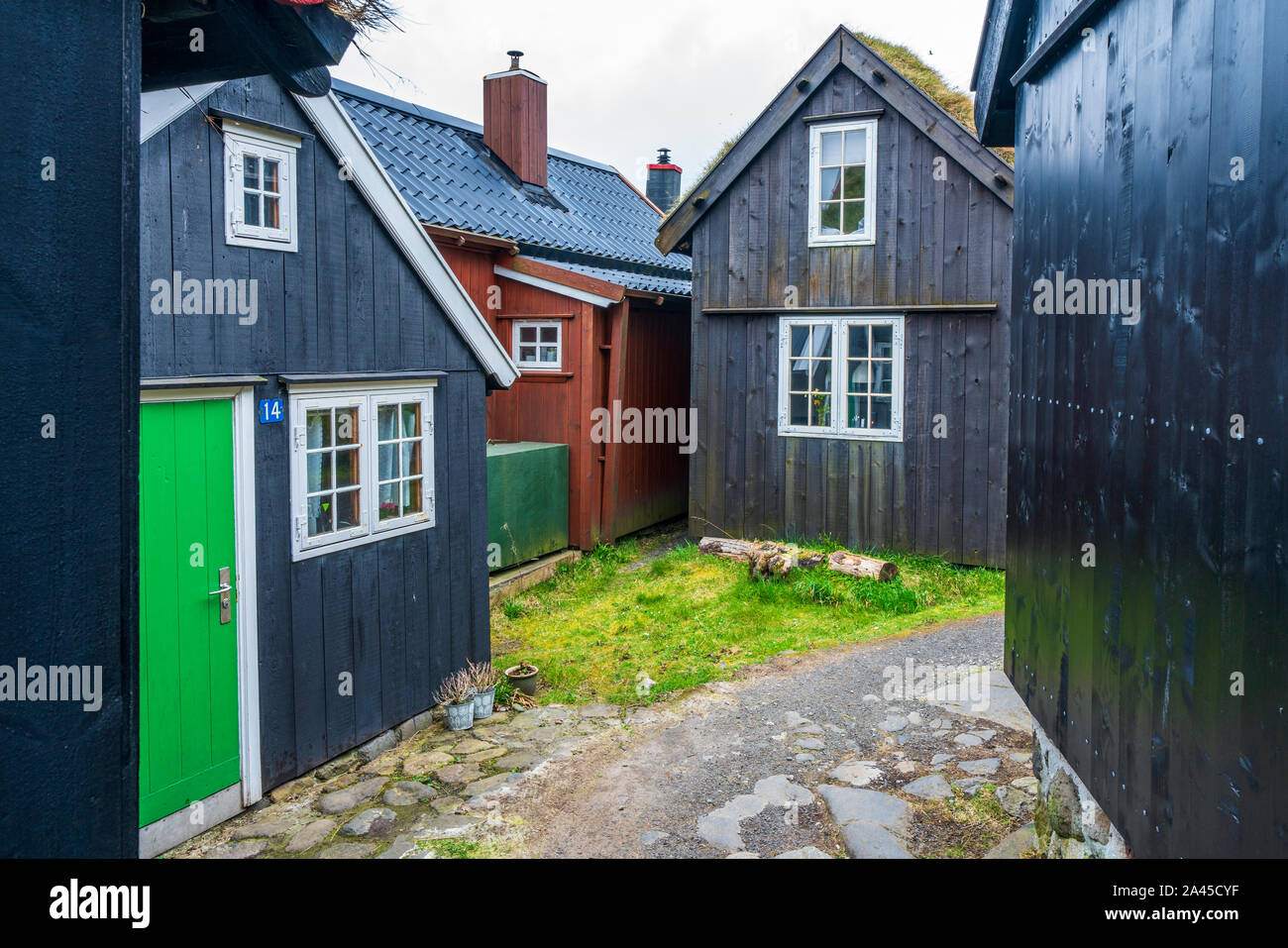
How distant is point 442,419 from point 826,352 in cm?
623

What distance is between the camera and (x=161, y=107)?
17.2 ft

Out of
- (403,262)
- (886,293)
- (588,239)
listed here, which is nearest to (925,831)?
(403,262)

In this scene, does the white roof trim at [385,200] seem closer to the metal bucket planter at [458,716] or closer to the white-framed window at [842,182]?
the metal bucket planter at [458,716]

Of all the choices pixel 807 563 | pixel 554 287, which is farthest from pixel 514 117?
pixel 807 563

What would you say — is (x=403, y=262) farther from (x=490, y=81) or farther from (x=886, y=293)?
(x=490, y=81)

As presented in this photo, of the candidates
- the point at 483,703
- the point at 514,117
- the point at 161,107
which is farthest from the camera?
the point at 514,117

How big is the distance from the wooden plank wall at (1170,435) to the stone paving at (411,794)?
3.29 m

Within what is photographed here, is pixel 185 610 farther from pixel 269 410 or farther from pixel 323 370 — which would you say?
pixel 323 370

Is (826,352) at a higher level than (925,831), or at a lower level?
higher

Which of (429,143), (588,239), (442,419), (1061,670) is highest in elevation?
(429,143)

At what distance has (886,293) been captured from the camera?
473 inches

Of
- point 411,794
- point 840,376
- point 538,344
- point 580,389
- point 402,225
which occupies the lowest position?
point 411,794

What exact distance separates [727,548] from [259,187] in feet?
24.3

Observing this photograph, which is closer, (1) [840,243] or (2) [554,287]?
(1) [840,243]
